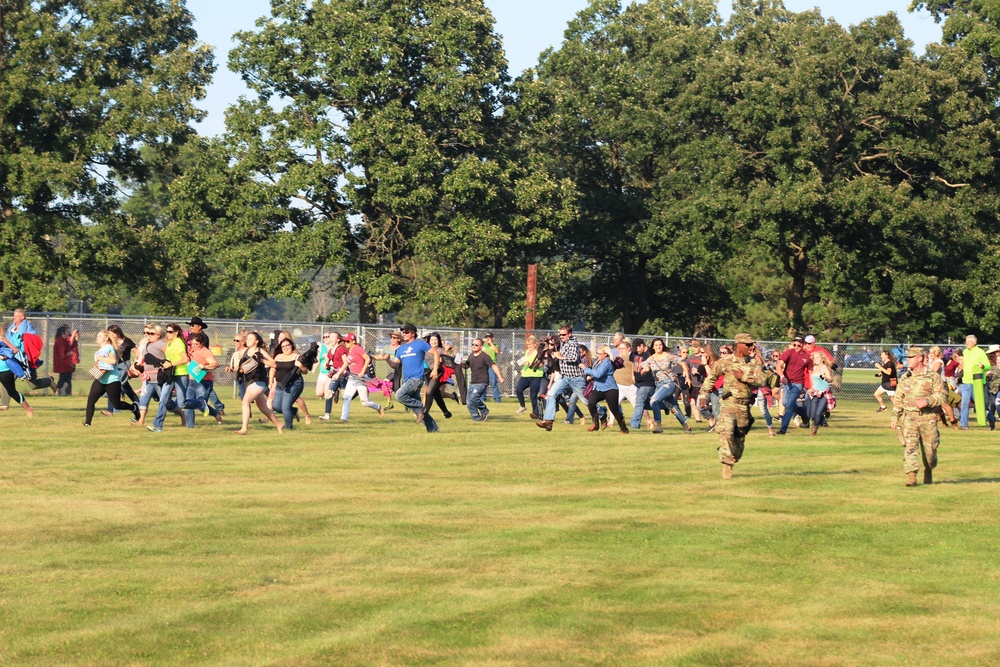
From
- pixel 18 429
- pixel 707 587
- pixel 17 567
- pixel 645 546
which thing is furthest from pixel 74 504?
pixel 18 429

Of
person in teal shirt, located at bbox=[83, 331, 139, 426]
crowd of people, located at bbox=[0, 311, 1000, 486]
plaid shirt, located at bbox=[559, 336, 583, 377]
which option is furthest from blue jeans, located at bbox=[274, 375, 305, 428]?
plaid shirt, located at bbox=[559, 336, 583, 377]

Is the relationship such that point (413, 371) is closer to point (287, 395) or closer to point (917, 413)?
point (287, 395)

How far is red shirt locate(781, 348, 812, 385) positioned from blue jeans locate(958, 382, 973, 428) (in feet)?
16.8

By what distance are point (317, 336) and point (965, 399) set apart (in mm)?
20790

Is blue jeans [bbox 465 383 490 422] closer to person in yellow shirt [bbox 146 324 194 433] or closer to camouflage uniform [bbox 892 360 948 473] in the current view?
person in yellow shirt [bbox 146 324 194 433]

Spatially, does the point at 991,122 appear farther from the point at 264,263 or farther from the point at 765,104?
the point at 264,263

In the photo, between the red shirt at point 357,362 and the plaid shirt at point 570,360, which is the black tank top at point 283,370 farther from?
the plaid shirt at point 570,360

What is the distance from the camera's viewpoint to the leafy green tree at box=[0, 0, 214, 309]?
161ft

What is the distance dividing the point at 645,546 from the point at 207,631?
452 centimetres

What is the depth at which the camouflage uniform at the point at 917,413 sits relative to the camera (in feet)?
53.7

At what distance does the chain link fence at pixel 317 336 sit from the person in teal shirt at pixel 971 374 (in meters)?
8.13

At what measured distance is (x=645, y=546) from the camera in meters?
11.7

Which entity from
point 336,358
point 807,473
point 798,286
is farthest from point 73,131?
point 807,473

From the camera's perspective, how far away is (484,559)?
10906mm
